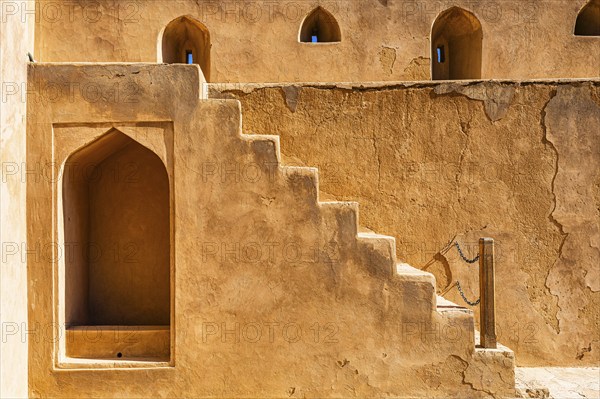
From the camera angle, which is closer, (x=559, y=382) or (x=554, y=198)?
(x=559, y=382)

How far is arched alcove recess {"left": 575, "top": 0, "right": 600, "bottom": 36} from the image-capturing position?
7578mm

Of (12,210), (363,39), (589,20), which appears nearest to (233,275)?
(12,210)

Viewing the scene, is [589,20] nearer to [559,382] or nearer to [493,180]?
[493,180]

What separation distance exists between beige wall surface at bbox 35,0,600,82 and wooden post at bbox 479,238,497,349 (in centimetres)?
279


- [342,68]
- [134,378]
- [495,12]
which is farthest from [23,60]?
[495,12]

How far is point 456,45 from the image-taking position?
7977 millimetres

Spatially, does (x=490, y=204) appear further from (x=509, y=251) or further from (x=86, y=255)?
(x=86, y=255)

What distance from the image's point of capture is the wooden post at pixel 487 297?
5.26 m

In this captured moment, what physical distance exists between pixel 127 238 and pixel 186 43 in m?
3.03

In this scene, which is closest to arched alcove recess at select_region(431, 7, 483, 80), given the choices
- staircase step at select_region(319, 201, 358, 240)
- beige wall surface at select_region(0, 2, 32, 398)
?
staircase step at select_region(319, 201, 358, 240)

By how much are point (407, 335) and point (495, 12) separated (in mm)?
4383

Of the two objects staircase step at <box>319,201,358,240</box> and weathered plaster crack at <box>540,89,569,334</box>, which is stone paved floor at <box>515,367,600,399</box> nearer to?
weathered plaster crack at <box>540,89,569,334</box>

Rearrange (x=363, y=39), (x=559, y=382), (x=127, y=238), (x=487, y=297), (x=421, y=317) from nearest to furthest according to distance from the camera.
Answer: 1. (x=421, y=317)
2. (x=487, y=297)
3. (x=559, y=382)
4. (x=127, y=238)
5. (x=363, y=39)

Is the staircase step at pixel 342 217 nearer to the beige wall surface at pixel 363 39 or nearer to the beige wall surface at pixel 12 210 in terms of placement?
the beige wall surface at pixel 363 39
